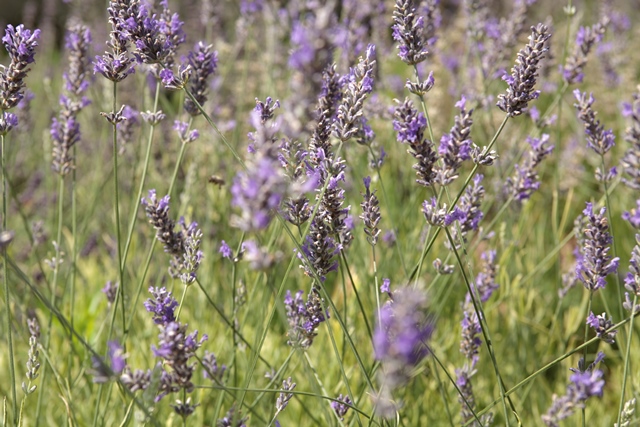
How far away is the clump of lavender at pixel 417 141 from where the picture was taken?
1332mm

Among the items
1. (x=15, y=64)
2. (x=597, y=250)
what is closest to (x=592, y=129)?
(x=597, y=250)

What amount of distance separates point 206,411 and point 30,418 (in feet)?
1.98

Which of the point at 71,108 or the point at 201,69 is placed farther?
the point at 71,108

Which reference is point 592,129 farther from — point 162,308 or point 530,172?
point 162,308

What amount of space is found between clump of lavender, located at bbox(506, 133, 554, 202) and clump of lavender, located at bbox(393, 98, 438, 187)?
59 cm

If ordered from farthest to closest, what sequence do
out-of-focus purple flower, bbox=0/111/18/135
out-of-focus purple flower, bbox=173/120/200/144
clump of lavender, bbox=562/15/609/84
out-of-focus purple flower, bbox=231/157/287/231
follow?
clump of lavender, bbox=562/15/609/84
out-of-focus purple flower, bbox=173/120/200/144
out-of-focus purple flower, bbox=0/111/18/135
out-of-focus purple flower, bbox=231/157/287/231

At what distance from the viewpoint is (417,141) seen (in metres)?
1.35

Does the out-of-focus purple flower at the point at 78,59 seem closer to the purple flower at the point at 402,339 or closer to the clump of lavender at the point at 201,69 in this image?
the clump of lavender at the point at 201,69

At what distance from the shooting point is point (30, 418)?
2.05 m

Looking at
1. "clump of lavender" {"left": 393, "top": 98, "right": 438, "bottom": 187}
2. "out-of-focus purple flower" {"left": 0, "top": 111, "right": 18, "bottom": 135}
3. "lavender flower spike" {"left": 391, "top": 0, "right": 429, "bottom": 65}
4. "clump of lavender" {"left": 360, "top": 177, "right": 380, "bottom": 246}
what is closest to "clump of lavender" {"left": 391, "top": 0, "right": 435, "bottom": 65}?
"lavender flower spike" {"left": 391, "top": 0, "right": 429, "bottom": 65}

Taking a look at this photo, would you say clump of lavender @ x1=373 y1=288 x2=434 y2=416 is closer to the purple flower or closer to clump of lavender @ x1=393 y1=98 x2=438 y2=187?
the purple flower

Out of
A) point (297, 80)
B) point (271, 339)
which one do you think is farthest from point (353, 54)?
point (297, 80)

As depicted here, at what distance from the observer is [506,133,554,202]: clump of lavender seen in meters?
1.80

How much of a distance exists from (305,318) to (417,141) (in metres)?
0.49
